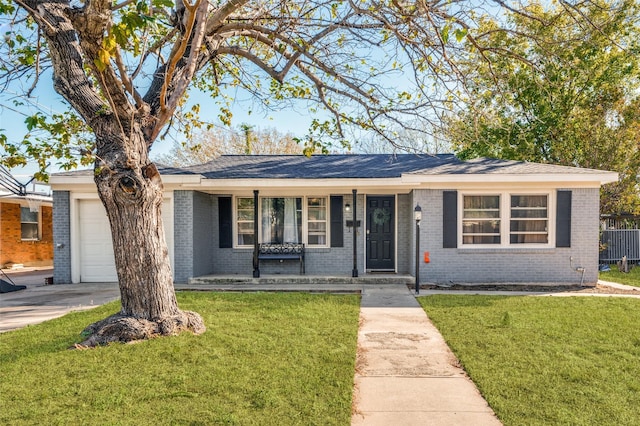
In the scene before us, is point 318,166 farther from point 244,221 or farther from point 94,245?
point 94,245

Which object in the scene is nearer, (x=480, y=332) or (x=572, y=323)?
(x=480, y=332)

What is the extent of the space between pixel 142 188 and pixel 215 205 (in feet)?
19.5

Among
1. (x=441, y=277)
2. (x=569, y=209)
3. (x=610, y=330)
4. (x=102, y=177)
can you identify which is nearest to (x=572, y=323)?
(x=610, y=330)

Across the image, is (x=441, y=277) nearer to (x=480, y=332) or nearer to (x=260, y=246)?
(x=480, y=332)

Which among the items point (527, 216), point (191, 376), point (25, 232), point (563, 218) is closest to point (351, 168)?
point (527, 216)

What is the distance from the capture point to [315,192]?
10586 mm

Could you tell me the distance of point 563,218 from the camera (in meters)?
9.44

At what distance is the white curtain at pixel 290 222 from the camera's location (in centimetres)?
1088

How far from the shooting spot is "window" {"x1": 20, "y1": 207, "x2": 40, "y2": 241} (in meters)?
15.3

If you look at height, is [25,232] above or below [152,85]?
below

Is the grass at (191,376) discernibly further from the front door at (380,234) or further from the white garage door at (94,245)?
the front door at (380,234)

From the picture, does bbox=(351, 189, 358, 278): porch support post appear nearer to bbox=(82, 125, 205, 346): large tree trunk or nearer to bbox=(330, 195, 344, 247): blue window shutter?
bbox=(330, 195, 344, 247): blue window shutter

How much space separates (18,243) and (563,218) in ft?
61.5

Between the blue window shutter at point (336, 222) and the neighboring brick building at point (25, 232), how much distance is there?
11211 millimetres
